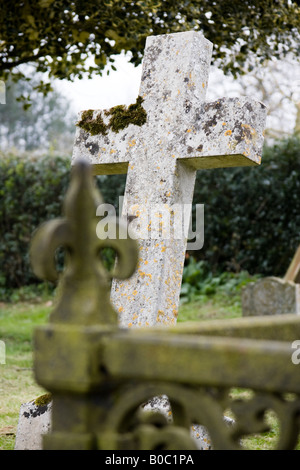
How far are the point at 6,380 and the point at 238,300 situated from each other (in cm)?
448

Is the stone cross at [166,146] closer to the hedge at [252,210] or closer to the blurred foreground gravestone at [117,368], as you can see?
the blurred foreground gravestone at [117,368]

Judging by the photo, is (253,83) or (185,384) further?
(253,83)

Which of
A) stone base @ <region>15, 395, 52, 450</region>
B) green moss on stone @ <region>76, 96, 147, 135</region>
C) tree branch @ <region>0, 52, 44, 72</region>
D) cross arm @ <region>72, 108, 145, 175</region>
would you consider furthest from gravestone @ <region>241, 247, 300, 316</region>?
stone base @ <region>15, 395, 52, 450</region>

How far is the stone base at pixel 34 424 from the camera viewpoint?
3.19m

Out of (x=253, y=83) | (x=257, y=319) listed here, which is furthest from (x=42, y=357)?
(x=253, y=83)

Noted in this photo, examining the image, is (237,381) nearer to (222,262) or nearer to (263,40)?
(263,40)

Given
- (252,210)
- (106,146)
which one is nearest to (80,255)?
(106,146)

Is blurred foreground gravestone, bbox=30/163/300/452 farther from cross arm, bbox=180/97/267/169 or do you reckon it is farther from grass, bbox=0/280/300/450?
grass, bbox=0/280/300/450

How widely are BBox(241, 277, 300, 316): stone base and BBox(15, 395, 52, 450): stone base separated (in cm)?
464

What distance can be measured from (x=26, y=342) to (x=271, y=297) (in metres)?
3.20

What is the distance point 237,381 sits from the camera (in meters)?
1.38

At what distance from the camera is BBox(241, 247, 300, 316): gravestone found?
7.46 metres

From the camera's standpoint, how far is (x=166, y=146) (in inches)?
132

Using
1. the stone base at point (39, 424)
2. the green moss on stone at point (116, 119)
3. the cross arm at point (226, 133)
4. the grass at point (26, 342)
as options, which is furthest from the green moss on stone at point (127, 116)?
the grass at point (26, 342)
